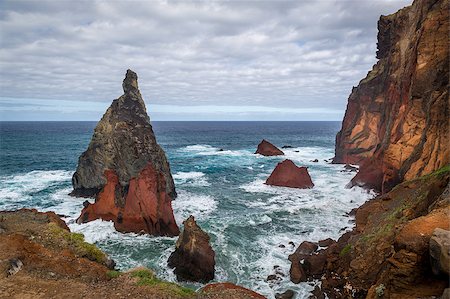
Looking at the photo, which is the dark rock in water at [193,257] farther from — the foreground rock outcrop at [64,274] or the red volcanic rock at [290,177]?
the red volcanic rock at [290,177]

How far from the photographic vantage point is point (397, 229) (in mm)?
18656

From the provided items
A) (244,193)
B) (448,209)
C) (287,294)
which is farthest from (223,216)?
(448,209)

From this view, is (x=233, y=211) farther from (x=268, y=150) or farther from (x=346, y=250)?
(x=268, y=150)

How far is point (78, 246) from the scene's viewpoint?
752 inches

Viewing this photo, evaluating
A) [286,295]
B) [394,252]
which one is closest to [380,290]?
[394,252]

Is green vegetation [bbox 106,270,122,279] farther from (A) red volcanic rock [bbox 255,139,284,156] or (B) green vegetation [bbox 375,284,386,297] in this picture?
(A) red volcanic rock [bbox 255,139,284,156]

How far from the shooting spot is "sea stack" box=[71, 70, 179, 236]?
3344 cm

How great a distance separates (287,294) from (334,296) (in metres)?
3.02

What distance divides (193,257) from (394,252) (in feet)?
47.2

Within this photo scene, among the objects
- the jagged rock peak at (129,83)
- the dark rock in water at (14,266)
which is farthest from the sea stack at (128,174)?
the dark rock in water at (14,266)

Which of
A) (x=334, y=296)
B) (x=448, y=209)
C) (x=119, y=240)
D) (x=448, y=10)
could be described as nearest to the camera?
(x=448, y=209)

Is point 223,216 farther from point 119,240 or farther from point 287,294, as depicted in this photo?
point 287,294

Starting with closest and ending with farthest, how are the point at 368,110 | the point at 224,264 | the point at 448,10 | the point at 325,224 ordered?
the point at 224,264
the point at 448,10
the point at 325,224
the point at 368,110

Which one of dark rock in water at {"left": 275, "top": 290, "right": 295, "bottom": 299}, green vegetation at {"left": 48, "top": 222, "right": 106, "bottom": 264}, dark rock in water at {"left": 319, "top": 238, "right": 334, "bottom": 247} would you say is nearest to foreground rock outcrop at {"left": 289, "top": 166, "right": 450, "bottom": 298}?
dark rock in water at {"left": 319, "top": 238, "right": 334, "bottom": 247}
